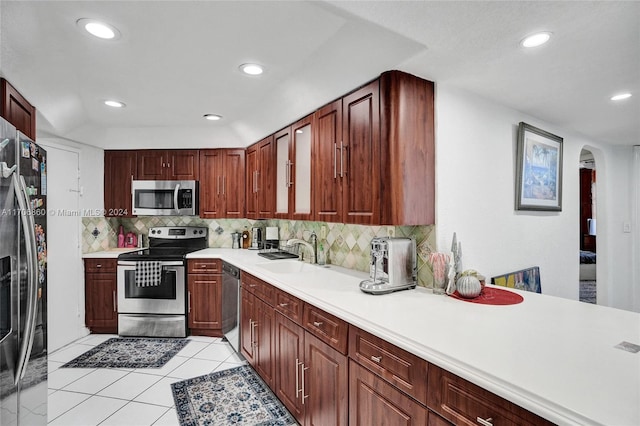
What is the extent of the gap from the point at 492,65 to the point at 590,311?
4.52 feet

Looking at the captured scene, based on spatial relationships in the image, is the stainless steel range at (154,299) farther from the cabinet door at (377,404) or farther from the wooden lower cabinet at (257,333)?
the cabinet door at (377,404)

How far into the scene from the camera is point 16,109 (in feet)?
6.93

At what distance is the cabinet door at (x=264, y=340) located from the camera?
7.73 ft

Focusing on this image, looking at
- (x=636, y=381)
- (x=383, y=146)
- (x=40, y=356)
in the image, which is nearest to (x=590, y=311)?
(x=636, y=381)

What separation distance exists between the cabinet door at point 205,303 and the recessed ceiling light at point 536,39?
337 cm

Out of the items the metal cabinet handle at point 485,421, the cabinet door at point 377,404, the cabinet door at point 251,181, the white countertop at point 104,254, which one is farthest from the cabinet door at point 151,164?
the metal cabinet handle at point 485,421

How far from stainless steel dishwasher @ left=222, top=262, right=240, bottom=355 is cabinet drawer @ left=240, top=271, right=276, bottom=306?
0.78ft

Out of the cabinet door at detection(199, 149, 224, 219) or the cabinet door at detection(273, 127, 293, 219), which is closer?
the cabinet door at detection(273, 127, 293, 219)

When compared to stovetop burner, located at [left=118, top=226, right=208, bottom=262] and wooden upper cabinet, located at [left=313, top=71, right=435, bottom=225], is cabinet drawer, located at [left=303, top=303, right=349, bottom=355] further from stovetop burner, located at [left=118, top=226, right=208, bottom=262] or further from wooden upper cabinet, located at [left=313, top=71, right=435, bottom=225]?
stovetop burner, located at [left=118, top=226, right=208, bottom=262]

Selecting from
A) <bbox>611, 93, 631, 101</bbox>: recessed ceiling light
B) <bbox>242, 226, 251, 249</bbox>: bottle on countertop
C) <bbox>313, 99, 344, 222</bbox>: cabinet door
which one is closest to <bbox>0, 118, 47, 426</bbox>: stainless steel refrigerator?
<bbox>313, 99, 344, 222</bbox>: cabinet door

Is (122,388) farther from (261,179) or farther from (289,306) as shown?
(261,179)

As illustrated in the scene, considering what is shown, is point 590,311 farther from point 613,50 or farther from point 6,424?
point 6,424

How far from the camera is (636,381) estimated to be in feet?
2.97

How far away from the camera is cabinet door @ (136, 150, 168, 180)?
13.4ft
